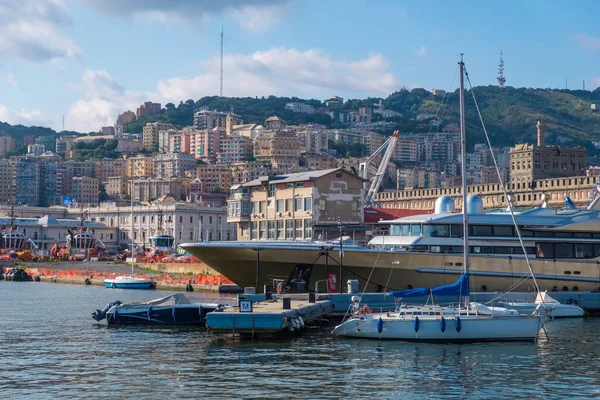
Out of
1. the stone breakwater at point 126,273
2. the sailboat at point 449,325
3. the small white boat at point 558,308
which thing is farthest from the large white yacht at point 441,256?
the stone breakwater at point 126,273

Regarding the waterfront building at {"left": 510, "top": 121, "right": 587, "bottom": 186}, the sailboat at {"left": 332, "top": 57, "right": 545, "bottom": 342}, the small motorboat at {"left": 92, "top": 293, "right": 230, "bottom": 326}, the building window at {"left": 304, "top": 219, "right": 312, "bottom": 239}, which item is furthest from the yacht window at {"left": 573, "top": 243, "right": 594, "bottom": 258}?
the waterfront building at {"left": 510, "top": 121, "right": 587, "bottom": 186}

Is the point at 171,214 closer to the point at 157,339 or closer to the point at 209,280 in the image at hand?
the point at 209,280

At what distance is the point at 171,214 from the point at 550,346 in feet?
385

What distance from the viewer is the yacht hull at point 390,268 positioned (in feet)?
175

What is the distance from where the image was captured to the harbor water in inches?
1114

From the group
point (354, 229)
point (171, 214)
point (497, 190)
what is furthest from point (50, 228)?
point (354, 229)

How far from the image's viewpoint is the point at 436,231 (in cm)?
5422

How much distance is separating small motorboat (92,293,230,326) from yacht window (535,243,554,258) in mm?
20056

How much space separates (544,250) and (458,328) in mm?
19417

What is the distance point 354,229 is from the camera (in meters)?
66.6

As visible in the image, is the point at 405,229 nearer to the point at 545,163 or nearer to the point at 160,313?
the point at 160,313

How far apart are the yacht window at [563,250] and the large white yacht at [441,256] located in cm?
1

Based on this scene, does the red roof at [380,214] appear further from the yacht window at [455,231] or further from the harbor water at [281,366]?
the harbor water at [281,366]

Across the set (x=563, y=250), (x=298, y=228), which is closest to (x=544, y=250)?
(x=563, y=250)
